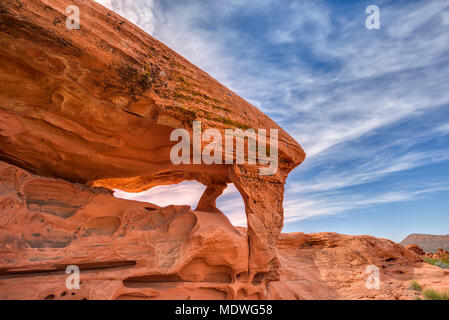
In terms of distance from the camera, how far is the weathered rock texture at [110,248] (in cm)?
436

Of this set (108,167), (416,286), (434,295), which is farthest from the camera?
(416,286)

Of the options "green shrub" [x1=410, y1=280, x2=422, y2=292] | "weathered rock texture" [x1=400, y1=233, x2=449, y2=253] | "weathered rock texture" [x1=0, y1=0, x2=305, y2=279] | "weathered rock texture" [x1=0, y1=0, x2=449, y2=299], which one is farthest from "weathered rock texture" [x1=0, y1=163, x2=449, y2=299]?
"weathered rock texture" [x1=400, y1=233, x2=449, y2=253]

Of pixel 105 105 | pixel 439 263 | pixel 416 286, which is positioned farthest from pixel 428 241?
pixel 105 105

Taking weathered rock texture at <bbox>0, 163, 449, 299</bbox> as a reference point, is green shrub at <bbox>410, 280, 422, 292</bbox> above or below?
below

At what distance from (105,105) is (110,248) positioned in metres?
3.01

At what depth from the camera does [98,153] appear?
251 inches

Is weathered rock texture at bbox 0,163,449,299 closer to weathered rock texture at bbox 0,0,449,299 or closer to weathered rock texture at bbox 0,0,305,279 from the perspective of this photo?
weathered rock texture at bbox 0,0,449,299

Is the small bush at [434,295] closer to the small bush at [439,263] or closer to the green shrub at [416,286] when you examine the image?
the green shrub at [416,286]

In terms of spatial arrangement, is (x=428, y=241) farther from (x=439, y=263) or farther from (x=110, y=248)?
(x=110, y=248)

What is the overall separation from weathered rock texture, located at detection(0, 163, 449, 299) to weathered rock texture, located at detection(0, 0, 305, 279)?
1.37 feet

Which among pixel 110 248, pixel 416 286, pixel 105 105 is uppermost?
pixel 105 105

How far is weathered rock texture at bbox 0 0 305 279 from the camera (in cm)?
428

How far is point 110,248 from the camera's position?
17.3 ft
